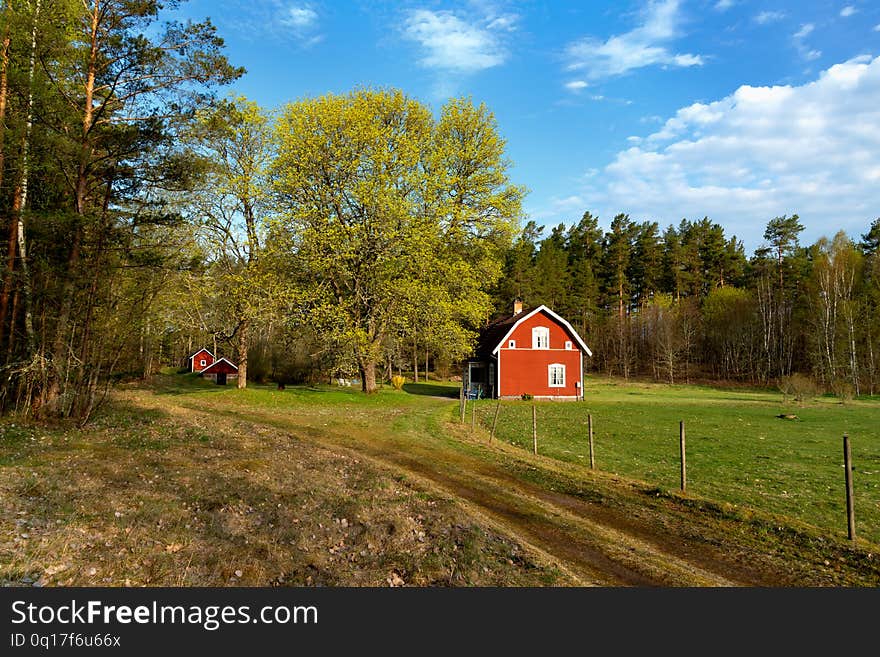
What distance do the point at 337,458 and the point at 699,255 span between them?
74974 mm

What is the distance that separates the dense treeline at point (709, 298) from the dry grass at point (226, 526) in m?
48.2

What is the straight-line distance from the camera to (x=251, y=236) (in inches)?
1321

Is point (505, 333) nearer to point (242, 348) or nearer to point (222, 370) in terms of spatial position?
point (242, 348)

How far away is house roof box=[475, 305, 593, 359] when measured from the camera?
38500 millimetres

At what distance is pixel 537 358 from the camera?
129 ft

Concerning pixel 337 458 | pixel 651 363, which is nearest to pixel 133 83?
pixel 337 458

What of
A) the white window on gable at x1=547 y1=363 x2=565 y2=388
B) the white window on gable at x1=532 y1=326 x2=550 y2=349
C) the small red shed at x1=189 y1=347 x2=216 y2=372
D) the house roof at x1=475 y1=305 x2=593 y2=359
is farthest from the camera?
the small red shed at x1=189 y1=347 x2=216 y2=372

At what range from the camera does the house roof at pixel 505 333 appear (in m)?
38.5

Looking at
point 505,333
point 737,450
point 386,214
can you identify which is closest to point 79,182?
point 386,214

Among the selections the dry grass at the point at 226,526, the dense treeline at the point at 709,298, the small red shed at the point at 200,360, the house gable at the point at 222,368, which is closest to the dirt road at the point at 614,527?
the dry grass at the point at 226,526

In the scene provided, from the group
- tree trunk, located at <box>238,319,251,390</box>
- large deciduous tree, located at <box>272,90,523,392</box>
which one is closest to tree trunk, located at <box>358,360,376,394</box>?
large deciduous tree, located at <box>272,90,523,392</box>

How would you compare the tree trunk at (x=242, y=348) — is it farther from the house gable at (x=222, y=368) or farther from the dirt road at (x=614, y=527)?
the dirt road at (x=614, y=527)

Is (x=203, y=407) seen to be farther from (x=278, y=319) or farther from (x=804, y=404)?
(x=804, y=404)
